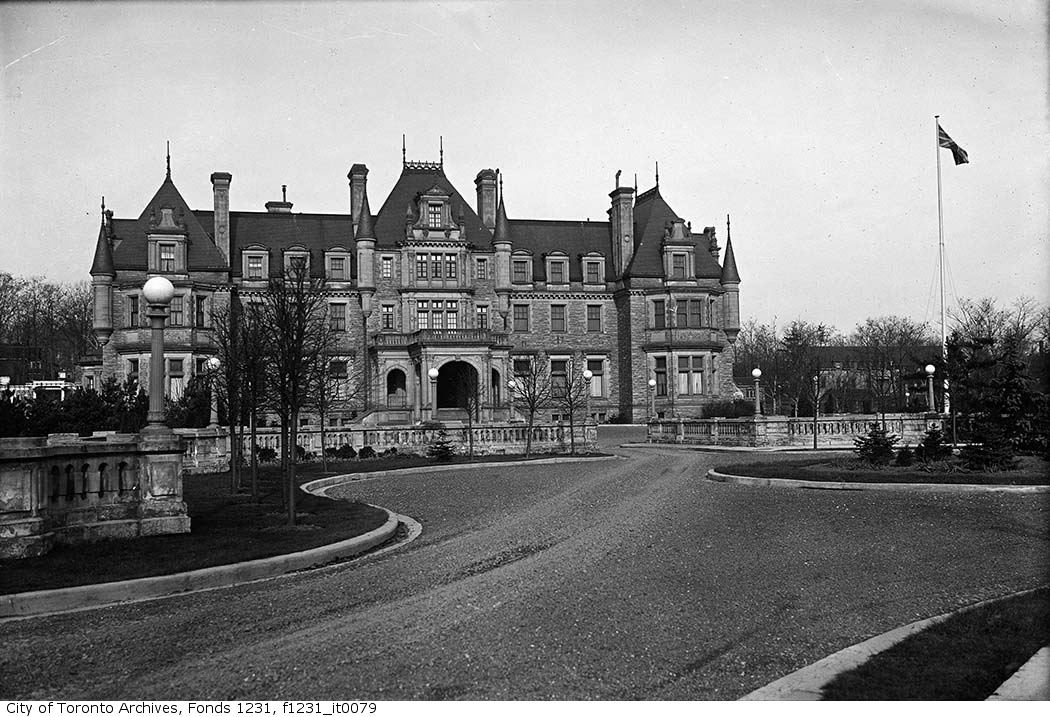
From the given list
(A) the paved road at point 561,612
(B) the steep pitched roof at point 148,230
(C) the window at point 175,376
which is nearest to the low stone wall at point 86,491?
(A) the paved road at point 561,612

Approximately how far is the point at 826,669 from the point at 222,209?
5255 cm

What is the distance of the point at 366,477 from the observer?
84.9 ft

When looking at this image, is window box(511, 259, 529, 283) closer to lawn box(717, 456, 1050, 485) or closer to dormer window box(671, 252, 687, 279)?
dormer window box(671, 252, 687, 279)

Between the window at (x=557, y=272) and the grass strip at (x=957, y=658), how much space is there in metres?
52.1

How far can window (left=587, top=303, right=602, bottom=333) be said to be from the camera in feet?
198

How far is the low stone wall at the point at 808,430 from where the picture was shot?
122 ft

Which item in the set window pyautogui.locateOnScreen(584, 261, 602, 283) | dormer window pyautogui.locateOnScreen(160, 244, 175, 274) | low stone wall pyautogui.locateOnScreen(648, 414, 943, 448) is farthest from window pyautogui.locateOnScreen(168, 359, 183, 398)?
low stone wall pyautogui.locateOnScreen(648, 414, 943, 448)

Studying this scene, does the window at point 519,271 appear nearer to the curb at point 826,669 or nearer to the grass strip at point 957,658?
the grass strip at point 957,658

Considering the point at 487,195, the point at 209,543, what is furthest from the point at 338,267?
the point at 209,543

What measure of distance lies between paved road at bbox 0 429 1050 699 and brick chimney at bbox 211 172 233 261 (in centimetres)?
4316

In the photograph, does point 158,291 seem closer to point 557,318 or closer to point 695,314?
point 557,318
